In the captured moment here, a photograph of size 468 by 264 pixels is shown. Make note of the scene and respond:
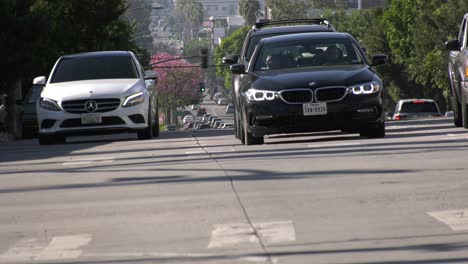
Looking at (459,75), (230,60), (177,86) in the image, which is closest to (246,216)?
(459,75)

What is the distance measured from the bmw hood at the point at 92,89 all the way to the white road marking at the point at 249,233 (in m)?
14.3

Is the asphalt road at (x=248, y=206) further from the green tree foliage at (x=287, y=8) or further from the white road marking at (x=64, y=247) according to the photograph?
the green tree foliage at (x=287, y=8)

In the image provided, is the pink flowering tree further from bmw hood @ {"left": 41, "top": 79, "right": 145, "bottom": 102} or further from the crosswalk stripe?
the crosswalk stripe

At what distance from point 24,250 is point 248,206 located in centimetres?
247

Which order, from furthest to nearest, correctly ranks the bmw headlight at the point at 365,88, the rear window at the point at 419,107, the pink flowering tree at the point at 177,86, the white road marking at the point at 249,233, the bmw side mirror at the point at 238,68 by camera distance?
the pink flowering tree at the point at 177,86 < the rear window at the point at 419,107 < the bmw side mirror at the point at 238,68 < the bmw headlight at the point at 365,88 < the white road marking at the point at 249,233

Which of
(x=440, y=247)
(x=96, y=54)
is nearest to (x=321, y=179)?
(x=440, y=247)

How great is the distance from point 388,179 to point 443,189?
3.98 ft

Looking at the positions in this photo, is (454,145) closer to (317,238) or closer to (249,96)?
(249,96)

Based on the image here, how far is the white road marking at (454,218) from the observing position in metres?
10.0

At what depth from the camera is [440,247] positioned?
9102 mm

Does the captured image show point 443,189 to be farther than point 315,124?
No

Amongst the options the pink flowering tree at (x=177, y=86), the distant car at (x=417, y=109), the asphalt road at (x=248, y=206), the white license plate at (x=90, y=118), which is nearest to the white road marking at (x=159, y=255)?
the asphalt road at (x=248, y=206)

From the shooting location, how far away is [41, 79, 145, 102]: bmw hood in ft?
81.6

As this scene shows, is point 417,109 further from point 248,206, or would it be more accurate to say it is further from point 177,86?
point 177,86
